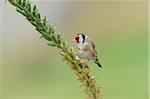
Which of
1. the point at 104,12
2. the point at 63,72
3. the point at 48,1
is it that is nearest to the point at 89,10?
the point at 104,12

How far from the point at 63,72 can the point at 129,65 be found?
0.27 meters

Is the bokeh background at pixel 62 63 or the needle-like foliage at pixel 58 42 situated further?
the bokeh background at pixel 62 63

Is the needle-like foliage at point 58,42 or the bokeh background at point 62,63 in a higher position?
the bokeh background at point 62,63

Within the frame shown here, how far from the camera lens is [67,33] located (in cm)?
98

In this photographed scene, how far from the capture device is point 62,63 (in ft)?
3.34

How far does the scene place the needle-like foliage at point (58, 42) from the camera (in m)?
0.20

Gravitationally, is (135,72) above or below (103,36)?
below

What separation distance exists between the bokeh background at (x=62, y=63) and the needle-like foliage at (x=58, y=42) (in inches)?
30.4

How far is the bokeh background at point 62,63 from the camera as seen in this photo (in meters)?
1.01

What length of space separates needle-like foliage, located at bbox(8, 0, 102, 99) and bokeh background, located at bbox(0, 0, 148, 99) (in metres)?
0.77

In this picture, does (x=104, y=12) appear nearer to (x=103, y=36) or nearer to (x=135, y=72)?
(x=103, y=36)

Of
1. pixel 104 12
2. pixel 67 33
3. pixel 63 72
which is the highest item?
pixel 104 12

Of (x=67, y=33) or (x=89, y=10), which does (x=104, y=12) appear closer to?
(x=89, y=10)

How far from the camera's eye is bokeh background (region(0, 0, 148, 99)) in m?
1.01
